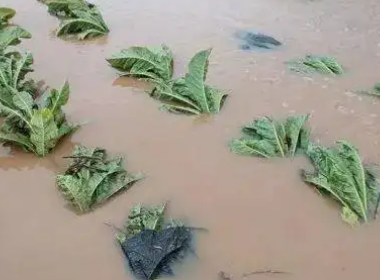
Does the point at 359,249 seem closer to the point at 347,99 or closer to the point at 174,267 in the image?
the point at 174,267

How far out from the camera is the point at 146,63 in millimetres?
5395

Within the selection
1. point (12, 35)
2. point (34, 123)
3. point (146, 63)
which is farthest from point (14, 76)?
point (146, 63)

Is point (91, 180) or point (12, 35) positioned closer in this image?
point (91, 180)

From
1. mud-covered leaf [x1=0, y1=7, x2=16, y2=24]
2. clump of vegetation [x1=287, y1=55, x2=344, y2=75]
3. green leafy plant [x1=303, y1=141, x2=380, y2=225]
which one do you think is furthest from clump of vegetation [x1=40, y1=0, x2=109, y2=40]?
green leafy plant [x1=303, y1=141, x2=380, y2=225]

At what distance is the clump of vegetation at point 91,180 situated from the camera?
3.88 metres

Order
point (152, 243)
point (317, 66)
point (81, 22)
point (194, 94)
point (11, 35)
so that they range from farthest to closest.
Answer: point (81, 22), point (11, 35), point (317, 66), point (194, 94), point (152, 243)

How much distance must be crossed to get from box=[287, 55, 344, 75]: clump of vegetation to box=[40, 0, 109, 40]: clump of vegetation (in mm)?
2293

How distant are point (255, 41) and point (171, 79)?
126cm

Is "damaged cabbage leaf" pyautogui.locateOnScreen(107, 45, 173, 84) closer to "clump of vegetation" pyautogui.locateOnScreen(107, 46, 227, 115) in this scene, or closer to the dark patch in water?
"clump of vegetation" pyautogui.locateOnScreen(107, 46, 227, 115)

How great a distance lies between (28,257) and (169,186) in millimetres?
1150

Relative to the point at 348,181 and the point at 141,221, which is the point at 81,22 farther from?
the point at 348,181

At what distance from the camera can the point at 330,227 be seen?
3.69 meters

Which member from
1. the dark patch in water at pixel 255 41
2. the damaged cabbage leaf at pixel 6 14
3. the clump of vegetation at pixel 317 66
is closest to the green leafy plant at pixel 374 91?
the clump of vegetation at pixel 317 66

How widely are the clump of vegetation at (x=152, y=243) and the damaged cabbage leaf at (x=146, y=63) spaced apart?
194 cm
